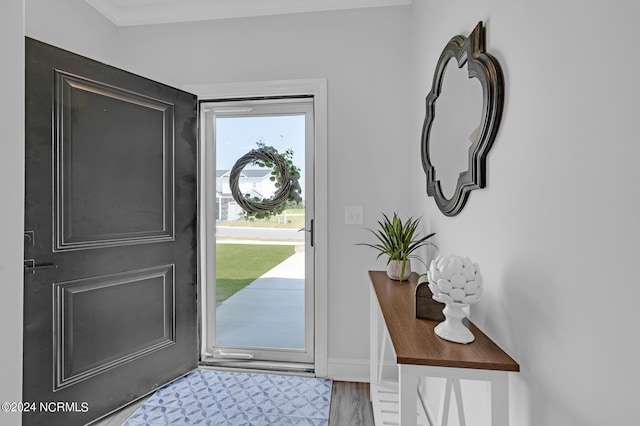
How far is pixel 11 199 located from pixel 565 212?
5.18ft

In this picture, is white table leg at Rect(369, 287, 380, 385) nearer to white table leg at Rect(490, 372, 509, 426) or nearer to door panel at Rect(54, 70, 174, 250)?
white table leg at Rect(490, 372, 509, 426)

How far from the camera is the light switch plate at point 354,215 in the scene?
86.9 inches

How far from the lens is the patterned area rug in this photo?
1.79 meters

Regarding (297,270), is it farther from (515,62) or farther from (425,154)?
(515,62)

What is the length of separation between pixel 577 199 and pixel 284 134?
1.98m

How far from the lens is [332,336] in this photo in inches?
88.0

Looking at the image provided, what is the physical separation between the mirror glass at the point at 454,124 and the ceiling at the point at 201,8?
3.75 ft

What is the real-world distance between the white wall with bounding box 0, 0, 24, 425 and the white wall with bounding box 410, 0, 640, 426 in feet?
5.06

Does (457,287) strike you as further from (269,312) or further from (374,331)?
(269,312)

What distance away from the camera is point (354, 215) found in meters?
2.21

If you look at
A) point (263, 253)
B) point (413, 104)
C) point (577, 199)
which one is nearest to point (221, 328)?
point (263, 253)

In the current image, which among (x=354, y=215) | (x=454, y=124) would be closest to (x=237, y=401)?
(x=354, y=215)

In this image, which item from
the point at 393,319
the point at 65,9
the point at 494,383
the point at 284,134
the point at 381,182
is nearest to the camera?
the point at 494,383

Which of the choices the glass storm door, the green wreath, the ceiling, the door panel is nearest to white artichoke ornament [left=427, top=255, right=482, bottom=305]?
the glass storm door
